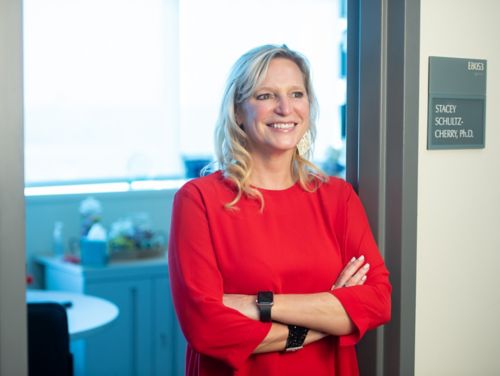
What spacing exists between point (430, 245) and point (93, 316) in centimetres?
156

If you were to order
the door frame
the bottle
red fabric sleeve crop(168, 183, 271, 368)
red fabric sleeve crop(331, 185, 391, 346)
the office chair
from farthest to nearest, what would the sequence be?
the bottle, the office chair, the door frame, red fabric sleeve crop(331, 185, 391, 346), red fabric sleeve crop(168, 183, 271, 368)

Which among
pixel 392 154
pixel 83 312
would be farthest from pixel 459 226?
pixel 83 312

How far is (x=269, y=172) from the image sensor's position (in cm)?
207

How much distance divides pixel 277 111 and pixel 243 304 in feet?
1.67

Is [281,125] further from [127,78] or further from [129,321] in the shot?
[127,78]

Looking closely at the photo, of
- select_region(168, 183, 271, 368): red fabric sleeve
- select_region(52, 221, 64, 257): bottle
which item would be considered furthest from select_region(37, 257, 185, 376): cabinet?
select_region(168, 183, 271, 368): red fabric sleeve

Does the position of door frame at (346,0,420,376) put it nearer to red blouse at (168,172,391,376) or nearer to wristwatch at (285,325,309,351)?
red blouse at (168,172,391,376)

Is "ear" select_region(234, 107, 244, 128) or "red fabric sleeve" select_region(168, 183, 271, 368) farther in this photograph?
"ear" select_region(234, 107, 244, 128)

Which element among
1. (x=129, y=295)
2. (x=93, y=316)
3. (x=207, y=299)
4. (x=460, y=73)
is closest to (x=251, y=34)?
(x=129, y=295)

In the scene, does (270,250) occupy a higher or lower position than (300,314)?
higher

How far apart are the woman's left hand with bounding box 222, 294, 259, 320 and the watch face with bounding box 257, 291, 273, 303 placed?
0.06 feet

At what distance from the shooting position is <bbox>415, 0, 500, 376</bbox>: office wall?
6.93 feet

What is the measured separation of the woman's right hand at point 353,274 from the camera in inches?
77.8

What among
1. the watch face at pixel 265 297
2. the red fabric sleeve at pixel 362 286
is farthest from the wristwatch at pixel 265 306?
the red fabric sleeve at pixel 362 286
